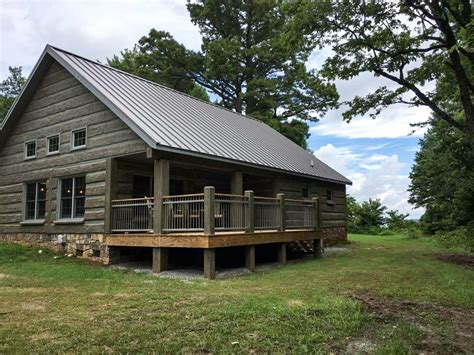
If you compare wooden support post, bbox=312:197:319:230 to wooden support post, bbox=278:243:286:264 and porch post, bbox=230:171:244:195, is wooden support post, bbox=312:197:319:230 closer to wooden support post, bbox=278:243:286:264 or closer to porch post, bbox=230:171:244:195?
wooden support post, bbox=278:243:286:264

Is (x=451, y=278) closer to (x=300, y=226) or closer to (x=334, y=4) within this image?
(x=300, y=226)

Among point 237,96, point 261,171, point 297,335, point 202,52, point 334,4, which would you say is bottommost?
point 297,335

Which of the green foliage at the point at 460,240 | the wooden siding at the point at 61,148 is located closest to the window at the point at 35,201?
the wooden siding at the point at 61,148

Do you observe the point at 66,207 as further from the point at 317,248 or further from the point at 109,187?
the point at 317,248

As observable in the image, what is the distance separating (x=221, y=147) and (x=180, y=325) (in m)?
9.16

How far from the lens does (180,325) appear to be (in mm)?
6094

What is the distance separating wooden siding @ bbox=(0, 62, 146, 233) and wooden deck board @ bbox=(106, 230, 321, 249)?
154cm

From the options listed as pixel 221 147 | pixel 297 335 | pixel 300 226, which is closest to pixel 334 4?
pixel 221 147

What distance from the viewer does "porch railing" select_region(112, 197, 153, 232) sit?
12812 millimetres

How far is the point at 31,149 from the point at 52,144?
1594 millimetres

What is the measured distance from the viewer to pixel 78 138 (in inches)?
614

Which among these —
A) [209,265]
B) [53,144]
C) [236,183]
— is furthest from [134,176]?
[209,265]

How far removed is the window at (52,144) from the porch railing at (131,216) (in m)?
4.41

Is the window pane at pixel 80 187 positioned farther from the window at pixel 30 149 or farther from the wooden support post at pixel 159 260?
the wooden support post at pixel 159 260
